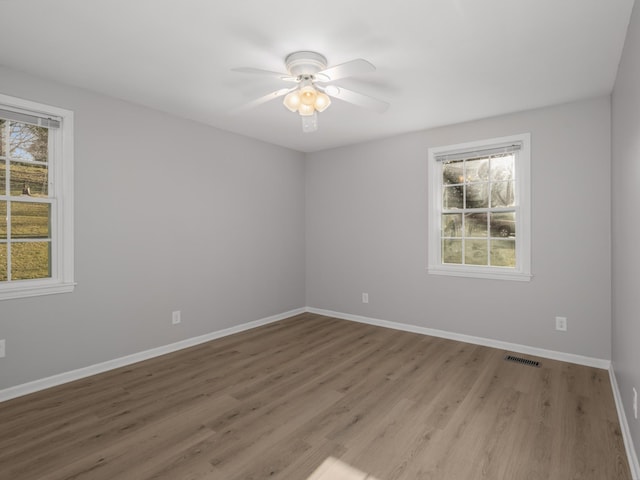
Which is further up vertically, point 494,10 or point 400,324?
point 494,10

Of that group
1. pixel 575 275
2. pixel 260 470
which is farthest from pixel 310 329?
pixel 575 275

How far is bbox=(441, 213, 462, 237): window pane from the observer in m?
4.11

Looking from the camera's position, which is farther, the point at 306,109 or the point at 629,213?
the point at 306,109

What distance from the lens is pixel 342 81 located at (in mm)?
2918

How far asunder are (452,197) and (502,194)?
54cm

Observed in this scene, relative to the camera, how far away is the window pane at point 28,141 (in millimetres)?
2760

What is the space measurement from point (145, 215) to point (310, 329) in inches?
92.7

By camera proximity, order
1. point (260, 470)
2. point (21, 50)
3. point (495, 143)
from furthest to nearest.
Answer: point (495, 143)
point (21, 50)
point (260, 470)

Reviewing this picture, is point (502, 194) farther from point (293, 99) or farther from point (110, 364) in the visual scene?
point (110, 364)

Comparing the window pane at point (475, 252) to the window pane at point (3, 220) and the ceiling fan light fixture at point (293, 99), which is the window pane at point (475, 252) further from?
the window pane at point (3, 220)

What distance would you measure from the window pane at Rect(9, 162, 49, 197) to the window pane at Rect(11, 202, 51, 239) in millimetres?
98

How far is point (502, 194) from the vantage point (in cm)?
380

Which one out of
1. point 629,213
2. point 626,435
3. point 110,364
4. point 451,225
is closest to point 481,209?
point 451,225

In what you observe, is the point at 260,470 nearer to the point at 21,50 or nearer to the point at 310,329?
the point at 310,329
